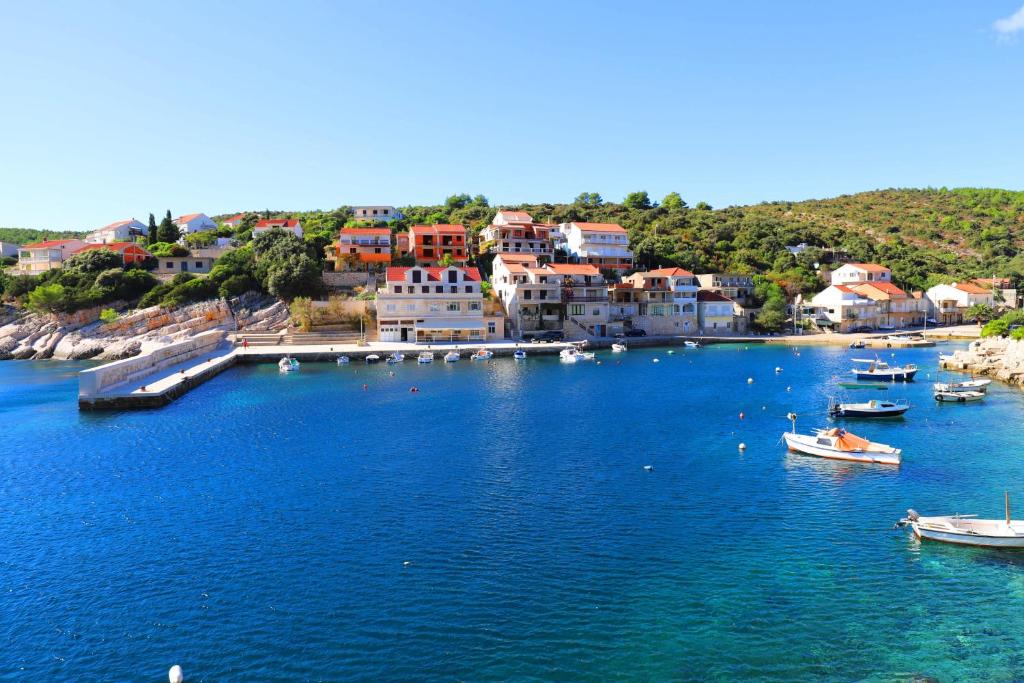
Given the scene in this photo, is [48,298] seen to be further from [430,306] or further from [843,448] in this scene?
[843,448]

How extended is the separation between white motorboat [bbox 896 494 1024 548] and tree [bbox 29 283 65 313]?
87.6 metres

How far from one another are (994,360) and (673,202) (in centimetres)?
10124

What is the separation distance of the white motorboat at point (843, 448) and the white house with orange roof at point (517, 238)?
67.3 m

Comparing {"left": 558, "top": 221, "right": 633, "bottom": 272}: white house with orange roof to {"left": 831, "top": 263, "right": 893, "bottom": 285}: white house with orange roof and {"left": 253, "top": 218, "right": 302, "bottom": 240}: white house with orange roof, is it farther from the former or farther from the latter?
{"left": 253, "top": 218, "right": 302, "bottom": 240}: white house with orange roof

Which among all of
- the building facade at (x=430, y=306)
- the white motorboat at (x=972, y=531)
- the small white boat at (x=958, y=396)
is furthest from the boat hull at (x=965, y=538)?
the building facade at (x=430, y=306)

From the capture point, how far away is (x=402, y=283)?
2864 inches

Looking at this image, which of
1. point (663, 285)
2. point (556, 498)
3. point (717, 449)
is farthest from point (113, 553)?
point (663, 285)

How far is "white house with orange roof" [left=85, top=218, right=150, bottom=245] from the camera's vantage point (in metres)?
103

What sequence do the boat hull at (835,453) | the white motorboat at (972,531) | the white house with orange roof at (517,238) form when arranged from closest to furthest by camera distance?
the white motorboat at (972,531), the boat hull at (835,453), the white house with orange roof at (517,238)

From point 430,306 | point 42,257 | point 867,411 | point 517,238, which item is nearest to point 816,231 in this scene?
point 517,238

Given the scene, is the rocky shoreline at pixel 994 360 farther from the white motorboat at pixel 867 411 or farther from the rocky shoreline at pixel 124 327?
the rocky shoreline at pixel 124 327

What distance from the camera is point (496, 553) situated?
18.9m

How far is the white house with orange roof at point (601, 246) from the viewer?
95.1m

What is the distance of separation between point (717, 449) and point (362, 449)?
698 inches
